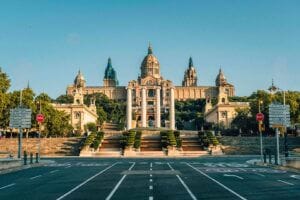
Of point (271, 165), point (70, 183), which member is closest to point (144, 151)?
point (271, 165)

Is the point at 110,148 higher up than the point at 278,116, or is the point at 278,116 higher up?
the point at 278,116

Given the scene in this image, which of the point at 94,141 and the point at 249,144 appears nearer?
the point at 94,141

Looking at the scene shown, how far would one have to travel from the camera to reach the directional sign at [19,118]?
46.9m

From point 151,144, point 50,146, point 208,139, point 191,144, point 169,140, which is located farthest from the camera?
point 151,144

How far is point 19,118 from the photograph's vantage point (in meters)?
47.0

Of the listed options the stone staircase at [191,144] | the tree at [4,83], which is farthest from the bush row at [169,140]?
the tree at [4,83]

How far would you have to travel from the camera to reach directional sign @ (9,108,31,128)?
46875 mm

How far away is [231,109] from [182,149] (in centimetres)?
9139

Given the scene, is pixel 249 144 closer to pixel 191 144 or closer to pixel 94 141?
pixel 191 144

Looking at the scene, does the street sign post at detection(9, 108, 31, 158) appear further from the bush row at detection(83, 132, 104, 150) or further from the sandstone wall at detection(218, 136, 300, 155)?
the sandstone wall at detection(218, 136, 300, 155)

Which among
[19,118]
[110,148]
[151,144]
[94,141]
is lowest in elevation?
[110,148]

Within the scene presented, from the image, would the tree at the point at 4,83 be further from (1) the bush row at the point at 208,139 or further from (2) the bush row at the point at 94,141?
(1) the bush row at the point at 208,139

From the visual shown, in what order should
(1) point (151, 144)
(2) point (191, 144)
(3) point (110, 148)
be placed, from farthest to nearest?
(1) point (151, 144) → (2) point (191, 144) → (3) point (110, 148)

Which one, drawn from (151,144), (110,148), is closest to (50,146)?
(110,148)
